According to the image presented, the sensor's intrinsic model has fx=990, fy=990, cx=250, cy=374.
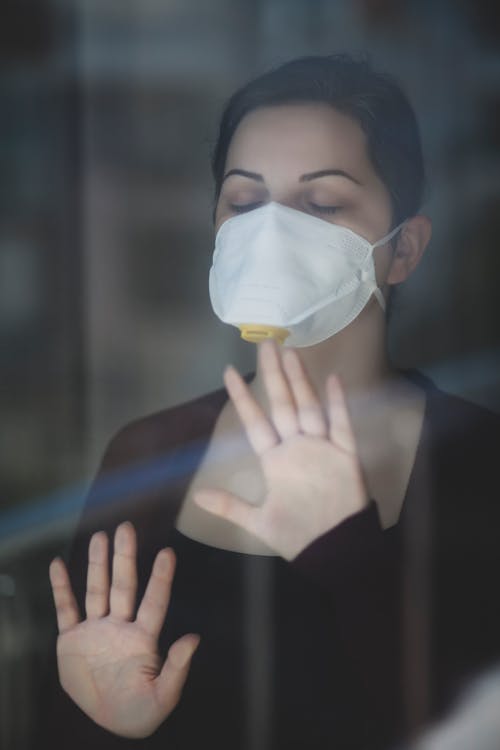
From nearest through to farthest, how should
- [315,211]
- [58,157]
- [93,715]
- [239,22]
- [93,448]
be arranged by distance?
[315,211] → [93,715] → [239,22] → [93,448] → [58,157]

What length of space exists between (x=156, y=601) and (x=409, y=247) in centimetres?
55

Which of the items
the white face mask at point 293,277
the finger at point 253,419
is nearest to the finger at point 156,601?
the finger at point 253,419

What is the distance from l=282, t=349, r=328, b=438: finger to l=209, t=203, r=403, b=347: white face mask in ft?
0.14

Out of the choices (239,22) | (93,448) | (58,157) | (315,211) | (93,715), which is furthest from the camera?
(58,157)

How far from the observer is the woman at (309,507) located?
118cm

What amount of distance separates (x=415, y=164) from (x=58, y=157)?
772 millimetres

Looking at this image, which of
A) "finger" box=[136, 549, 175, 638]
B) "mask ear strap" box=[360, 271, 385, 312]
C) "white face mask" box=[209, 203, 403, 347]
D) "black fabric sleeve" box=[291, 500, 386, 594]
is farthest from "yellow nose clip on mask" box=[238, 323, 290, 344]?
"finger" box=[136, 549, 175, 638]

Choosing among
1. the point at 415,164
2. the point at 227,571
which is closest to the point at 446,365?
the point at 415,164

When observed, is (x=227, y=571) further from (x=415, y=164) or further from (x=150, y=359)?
(x=415, y=164)

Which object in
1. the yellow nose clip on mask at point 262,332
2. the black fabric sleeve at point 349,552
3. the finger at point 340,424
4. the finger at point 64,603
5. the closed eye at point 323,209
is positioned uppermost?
the closed eye at point 323,209

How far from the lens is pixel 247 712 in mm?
1282

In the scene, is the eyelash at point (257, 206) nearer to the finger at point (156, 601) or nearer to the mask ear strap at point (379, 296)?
the mask ear strap at point (379, 296)

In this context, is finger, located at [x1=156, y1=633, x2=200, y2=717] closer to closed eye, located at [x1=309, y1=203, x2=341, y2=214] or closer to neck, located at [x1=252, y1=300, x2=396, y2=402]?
neck, located at [x1=252, y1=300, x2=396, y2=402]

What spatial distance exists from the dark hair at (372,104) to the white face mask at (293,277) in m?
0.06
